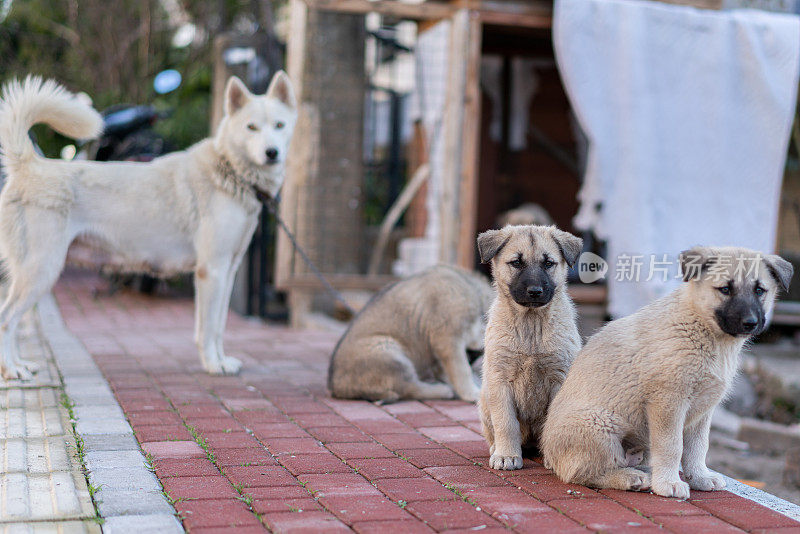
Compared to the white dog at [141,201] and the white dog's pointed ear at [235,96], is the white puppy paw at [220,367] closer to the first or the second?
the white dog at [141,201]

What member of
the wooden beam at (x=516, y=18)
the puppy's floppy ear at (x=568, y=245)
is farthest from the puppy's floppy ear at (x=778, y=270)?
the wooden beam at (x=516, y=18)

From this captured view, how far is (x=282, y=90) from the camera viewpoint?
19.6 feet

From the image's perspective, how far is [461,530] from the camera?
3.00m

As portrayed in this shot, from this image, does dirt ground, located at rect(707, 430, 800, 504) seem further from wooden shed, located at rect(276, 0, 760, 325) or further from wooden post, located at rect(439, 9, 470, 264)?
wooden post, located at rect(439, 9, 470, 264)

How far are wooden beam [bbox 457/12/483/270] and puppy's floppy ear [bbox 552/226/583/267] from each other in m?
3.98

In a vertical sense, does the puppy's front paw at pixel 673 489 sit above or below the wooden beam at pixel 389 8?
below

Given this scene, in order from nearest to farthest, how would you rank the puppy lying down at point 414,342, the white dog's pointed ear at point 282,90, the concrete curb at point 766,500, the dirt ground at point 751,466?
the concrete curb at point 766,500
the puppy lying down at point 414,342
the dirt ground at point 751,466
the white dog's pointed ear at point 282,90

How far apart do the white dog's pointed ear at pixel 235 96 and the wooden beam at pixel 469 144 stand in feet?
8.20

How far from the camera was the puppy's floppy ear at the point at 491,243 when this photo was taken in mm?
3709

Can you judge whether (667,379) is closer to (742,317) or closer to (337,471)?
(742,317)

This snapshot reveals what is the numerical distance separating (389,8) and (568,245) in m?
4.58

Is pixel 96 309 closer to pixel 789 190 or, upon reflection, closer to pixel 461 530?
pixel 461 530

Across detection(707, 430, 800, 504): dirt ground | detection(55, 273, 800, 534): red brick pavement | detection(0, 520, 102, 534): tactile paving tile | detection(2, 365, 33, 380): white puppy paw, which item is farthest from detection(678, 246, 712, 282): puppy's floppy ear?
detection(2, 365, 33, 380): white puppy paw

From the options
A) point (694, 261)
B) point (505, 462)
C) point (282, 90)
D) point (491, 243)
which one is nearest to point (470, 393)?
point (505, 462)
